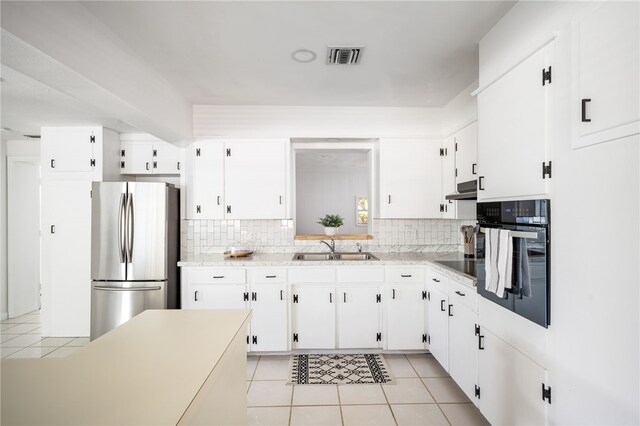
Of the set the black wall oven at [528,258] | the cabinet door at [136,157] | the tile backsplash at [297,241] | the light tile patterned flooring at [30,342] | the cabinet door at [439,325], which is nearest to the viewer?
the black wall oven at [528,258]

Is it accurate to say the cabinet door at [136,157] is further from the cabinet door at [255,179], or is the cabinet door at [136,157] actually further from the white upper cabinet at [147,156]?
the cabinet door at [255,179]

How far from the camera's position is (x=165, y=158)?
12.8 feet

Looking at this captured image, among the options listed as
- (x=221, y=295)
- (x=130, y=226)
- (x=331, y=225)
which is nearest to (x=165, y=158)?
(x=130, y=226)

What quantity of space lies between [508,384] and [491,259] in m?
0.70

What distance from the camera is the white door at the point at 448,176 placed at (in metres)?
3.35

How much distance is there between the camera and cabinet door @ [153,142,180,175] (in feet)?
12.8

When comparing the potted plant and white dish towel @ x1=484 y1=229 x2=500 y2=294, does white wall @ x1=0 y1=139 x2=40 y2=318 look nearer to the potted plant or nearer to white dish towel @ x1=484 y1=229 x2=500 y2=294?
the potted plant

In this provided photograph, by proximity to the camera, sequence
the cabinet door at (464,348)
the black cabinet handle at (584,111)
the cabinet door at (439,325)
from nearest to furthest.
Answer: the black cabinet handle at (584,111) → the cabinet door at (464,348) → the cabinet door at (439,325)

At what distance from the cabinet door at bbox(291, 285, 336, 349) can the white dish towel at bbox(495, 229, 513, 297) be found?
1.67 m

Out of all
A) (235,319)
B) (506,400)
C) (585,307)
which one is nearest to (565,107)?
(585,307)

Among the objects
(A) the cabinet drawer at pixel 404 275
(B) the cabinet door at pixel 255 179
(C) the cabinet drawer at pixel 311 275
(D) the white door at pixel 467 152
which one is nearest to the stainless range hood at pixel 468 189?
(D) the white door at pixel 467 152

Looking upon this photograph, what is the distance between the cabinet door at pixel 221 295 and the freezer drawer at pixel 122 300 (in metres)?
0.32

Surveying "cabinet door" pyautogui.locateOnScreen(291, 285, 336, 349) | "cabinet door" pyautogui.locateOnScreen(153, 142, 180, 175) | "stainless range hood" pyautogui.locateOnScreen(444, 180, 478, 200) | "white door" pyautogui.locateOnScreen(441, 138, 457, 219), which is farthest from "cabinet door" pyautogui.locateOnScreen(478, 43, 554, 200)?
"cabinet door" pyautogui.locateOnScreen(153, 142, 180, 175)

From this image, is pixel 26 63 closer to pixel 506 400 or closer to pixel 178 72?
pixel 178 72
